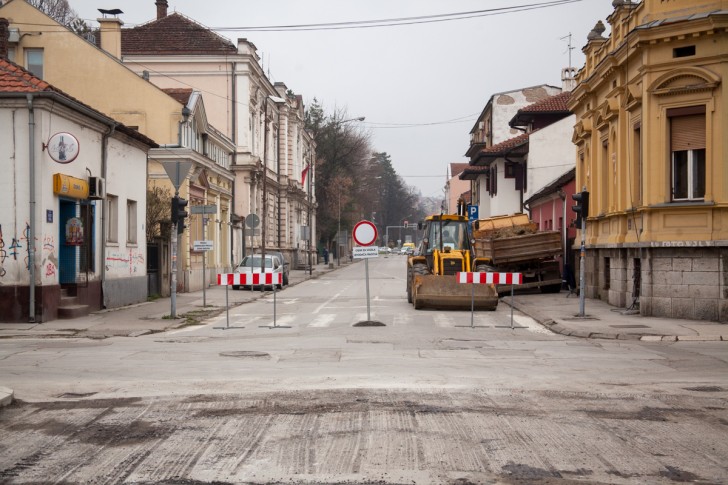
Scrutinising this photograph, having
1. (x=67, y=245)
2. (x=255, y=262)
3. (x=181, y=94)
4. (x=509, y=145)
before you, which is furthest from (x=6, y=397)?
(x=509, y=145)

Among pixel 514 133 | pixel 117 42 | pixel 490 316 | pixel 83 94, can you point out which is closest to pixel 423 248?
pixel 490 316

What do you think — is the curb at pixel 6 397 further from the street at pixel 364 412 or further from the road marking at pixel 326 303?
the road marking at pixel 326 303

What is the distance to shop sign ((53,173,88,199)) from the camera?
19750 mm

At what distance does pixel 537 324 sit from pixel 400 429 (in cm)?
1393

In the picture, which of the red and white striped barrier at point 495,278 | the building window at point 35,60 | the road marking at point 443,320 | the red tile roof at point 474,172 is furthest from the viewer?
the red tile roof at point 474,172

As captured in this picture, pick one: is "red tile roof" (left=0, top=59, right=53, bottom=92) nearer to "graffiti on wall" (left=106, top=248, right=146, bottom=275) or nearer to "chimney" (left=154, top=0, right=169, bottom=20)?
"graffiti on wall" (left=106, top=248, right=146, bottom=275)

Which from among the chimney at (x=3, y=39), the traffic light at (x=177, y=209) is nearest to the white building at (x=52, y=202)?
the traffic light at (x=177, y=209)

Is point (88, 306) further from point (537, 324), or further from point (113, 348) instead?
point (537, 324)

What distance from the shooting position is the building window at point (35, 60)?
35.1 meters

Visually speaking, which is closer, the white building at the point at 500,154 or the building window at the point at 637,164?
the building window at the point at 637,164

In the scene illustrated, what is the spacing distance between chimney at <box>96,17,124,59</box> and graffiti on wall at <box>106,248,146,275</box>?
44.8ft

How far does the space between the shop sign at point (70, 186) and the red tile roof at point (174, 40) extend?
2995 cm

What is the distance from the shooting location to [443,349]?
1441cm

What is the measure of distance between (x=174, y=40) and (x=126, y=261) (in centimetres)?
2883
